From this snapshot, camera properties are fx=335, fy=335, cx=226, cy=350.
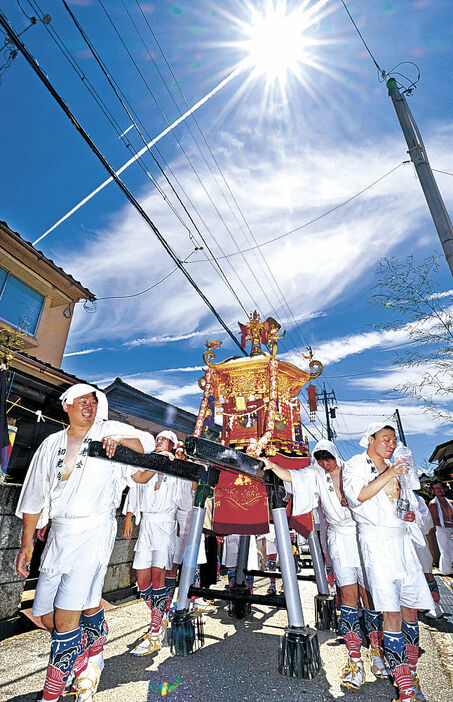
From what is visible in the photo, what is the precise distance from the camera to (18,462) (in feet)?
16.7

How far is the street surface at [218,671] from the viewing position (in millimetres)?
2805

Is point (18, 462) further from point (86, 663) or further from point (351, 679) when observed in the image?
point (351, 679)

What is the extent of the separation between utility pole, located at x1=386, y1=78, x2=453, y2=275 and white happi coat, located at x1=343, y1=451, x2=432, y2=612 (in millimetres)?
2787

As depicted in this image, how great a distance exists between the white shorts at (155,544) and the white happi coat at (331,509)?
79.4 inches

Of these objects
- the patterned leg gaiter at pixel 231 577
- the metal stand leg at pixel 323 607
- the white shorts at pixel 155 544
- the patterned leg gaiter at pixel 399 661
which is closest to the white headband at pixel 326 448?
the metal stand leg at pixel 323 607

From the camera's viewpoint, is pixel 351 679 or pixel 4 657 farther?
pixel 4 657

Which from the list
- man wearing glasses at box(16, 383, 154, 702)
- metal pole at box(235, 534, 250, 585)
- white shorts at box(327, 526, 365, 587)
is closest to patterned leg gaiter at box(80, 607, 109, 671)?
man wearing glasses at box(16, 383, 154, 702)

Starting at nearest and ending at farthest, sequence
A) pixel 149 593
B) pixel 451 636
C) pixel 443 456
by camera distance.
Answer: pixel 149 593, pixel 451 636, pixel 443 456

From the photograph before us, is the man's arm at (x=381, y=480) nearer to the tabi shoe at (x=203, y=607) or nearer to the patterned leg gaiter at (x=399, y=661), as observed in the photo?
the patterned leg gaiter at (x=399, y=661)

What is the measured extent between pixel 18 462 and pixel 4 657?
2383 mm

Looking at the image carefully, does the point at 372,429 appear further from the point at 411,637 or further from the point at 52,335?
the point at 52,335

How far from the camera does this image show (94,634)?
274 cm

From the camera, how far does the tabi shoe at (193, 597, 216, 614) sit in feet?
17.9

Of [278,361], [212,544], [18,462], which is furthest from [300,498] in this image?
[212,544]
